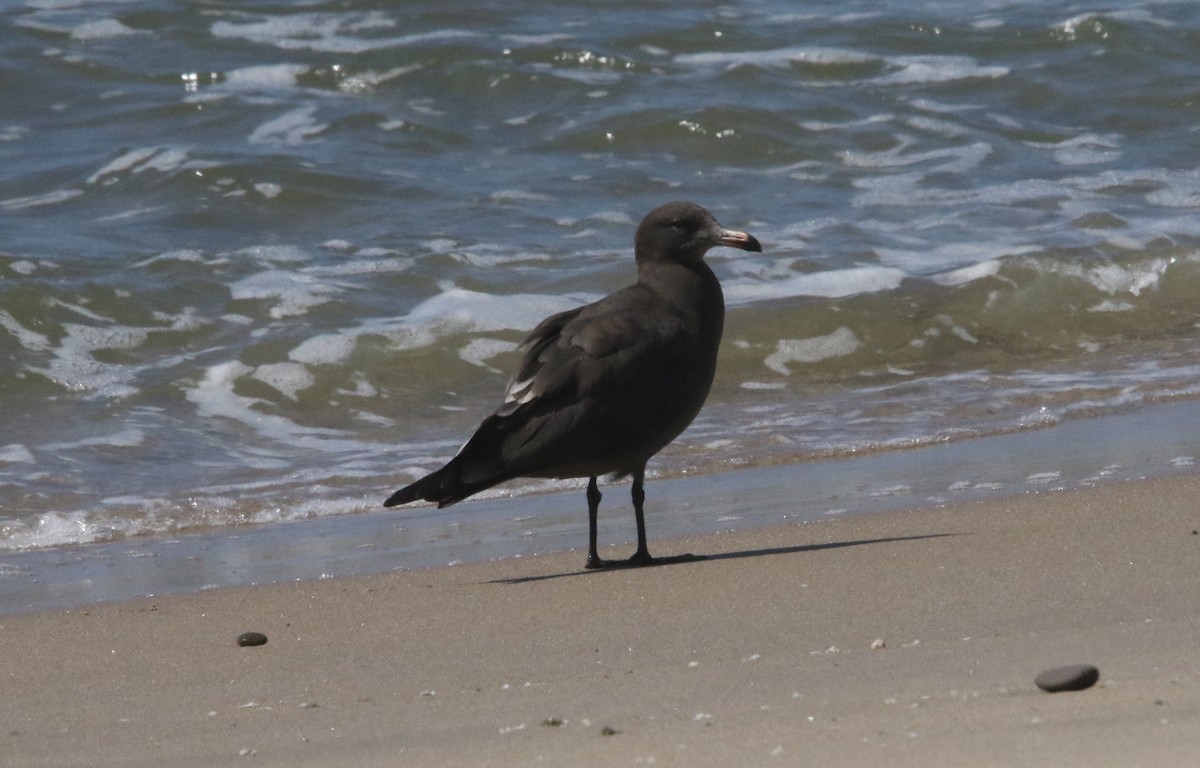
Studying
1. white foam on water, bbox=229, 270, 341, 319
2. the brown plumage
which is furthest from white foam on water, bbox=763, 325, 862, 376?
the brown plumage

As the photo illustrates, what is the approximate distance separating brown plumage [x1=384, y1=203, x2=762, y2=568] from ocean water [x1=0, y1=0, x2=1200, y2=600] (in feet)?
4.36

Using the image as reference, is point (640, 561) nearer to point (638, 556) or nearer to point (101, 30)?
point (638, 556)

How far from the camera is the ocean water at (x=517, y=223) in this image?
723 cm

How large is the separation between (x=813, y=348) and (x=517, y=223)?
278cm

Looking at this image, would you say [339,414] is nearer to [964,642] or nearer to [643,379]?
[643,379]

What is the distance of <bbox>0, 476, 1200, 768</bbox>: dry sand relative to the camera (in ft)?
9.45

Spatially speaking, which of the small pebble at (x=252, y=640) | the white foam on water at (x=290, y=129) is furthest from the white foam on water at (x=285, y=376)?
the white foam on water at (x=290, y=129)

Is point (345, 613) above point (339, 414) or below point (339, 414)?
above

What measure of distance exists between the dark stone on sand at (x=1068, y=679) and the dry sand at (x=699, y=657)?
20 mm

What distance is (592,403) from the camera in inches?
198

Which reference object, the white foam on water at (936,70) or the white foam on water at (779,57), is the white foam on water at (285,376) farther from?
the white foam on water at (936,70)

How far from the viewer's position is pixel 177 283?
9562mm

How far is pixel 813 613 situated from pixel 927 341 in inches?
195

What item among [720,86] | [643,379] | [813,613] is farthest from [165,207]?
[813,613]
